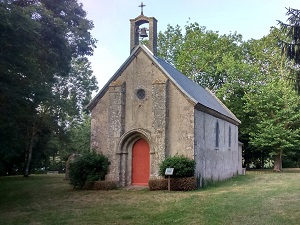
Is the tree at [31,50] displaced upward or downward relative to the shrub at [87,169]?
upward

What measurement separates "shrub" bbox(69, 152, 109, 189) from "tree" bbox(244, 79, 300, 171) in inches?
888

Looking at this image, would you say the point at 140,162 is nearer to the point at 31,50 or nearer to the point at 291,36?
the point at 31,50

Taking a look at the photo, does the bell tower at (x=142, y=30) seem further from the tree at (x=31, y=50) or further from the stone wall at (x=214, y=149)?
the stone wall at (x=214, y=149)

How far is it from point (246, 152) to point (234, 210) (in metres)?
38.2

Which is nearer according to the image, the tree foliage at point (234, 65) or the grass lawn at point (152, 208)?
the grass lawn at point (152, 208)

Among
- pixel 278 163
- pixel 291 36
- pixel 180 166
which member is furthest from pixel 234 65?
pixel 291 36

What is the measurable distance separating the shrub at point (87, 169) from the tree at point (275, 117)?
22.5 meters

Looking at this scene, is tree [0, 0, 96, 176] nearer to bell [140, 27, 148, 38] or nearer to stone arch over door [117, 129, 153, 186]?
bell [140, 27, 148, 38]

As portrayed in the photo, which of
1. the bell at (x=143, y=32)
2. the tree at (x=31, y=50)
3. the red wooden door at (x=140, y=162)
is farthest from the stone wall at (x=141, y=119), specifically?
the tree at (x=31, y=50)

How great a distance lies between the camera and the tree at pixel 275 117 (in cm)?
3828

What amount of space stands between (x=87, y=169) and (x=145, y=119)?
4521mm

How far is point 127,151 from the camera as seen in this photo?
882 inches

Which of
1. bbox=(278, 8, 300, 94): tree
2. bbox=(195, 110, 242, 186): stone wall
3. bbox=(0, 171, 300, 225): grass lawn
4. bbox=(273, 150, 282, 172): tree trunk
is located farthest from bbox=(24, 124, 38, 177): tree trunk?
bbox=(273, 150, 282, 172): tree trunk

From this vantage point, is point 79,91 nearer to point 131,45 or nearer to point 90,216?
point 131,45
